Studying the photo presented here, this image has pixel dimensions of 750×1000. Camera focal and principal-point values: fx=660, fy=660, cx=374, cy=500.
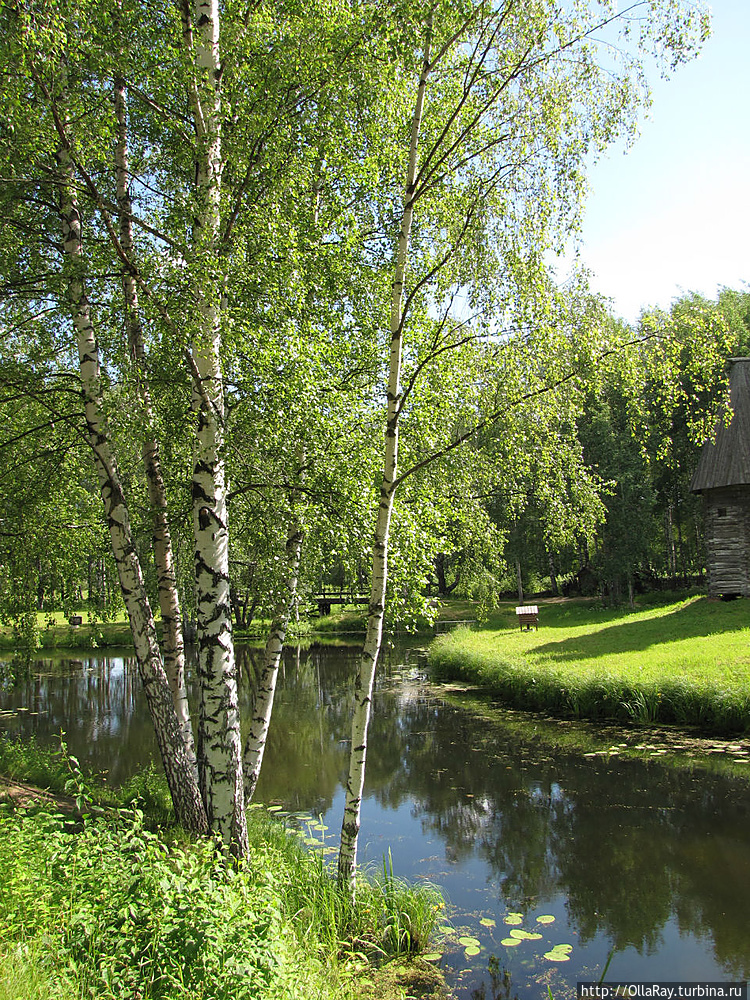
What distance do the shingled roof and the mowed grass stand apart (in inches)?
156

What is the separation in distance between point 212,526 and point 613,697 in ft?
36.7

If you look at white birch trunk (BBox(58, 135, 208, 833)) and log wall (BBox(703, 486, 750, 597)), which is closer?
white birch trunk (BBox(58, 135, 208, 833))

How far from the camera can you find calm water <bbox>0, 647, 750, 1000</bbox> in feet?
21.2

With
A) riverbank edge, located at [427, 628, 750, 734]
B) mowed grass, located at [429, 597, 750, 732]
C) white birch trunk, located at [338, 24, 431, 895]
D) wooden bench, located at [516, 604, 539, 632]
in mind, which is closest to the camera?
white birch trunk, located at [338, 24, 431, 895]

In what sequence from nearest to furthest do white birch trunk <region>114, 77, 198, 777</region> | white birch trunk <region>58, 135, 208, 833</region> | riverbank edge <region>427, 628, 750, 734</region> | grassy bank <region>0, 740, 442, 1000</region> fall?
grassy bank <region>0, 740, 442, 1000</region> < white birch trunk <region>58, 135, 208, 833</region> < white birch trunk <region>114, 77, 198, 777</region> < riverbank edge <region>427, 628, 750, 734</region>

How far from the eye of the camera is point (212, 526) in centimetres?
602

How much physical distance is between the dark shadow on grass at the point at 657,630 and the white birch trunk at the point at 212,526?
43.5 ft

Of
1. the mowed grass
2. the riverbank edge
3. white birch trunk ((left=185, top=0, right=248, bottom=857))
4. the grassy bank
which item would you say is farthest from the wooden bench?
white birch trunk ((left=185, top=0, right=248, bottom=857))

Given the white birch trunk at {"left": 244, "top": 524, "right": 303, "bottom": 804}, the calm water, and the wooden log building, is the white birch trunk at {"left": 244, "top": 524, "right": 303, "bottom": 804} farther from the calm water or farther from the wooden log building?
the wooden log building

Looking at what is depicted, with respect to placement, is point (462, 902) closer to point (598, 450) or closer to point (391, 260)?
point (391, 260)

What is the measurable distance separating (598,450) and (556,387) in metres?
22.2

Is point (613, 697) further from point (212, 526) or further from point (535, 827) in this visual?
point (212, 526)

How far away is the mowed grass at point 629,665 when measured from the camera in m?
12.9

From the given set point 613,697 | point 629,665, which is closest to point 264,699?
point 613,697
